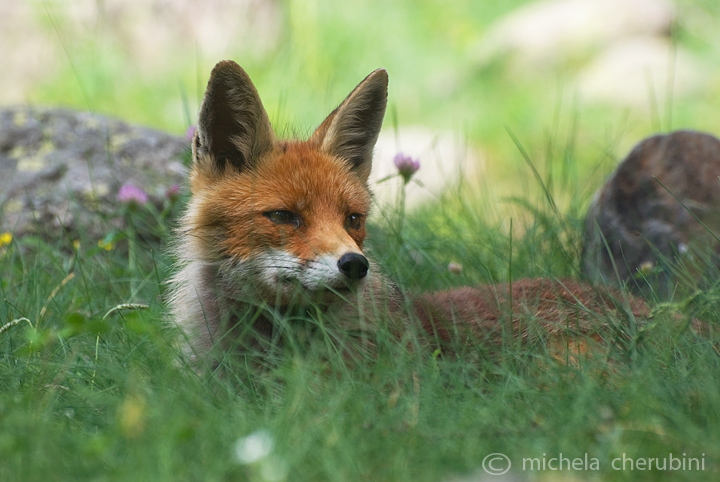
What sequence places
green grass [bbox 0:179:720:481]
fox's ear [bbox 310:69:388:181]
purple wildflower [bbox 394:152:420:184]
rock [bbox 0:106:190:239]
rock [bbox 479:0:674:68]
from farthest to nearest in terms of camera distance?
1. rock [bbox 479:0:674:68]
2. rock [bbox 0:106:190:239]
3. purple wildflower [bbox 394:152:420:184]
4. fox's ear [bbox 310:69:388:181]
5. green grass [bbox 0:179:720:481]

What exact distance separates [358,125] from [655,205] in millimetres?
2146

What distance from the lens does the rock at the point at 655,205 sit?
492 centimetres

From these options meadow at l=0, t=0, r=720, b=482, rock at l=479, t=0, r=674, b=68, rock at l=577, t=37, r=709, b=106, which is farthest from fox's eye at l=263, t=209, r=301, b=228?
rock at l=479, t=0, r=674, b=68

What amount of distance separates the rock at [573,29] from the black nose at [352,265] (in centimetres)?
962

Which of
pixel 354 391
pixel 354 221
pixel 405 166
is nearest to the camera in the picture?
pixel 354 391

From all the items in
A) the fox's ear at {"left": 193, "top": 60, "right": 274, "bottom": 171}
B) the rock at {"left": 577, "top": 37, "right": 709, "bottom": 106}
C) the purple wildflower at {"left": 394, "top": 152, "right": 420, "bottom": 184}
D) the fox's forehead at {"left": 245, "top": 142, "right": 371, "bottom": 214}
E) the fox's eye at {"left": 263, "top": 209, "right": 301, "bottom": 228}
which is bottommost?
the rock at {"left": 577, "top": 37, "right": 709, "bottom": 106}

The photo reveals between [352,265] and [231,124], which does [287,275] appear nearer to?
[352,265]

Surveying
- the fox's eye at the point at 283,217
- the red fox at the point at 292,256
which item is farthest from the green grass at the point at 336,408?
the fox's eye at the point at 283,217

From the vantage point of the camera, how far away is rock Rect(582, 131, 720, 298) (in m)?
4.92

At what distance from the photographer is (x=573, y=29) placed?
12.4 meters

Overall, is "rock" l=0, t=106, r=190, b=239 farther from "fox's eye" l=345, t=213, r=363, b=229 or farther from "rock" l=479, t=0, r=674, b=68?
"rock" l=479, t=0, r=674, b=68

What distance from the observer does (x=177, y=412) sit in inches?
108

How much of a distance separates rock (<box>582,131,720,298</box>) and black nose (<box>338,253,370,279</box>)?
2030mm

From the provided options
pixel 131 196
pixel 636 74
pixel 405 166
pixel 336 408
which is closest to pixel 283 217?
pixel 336 408
